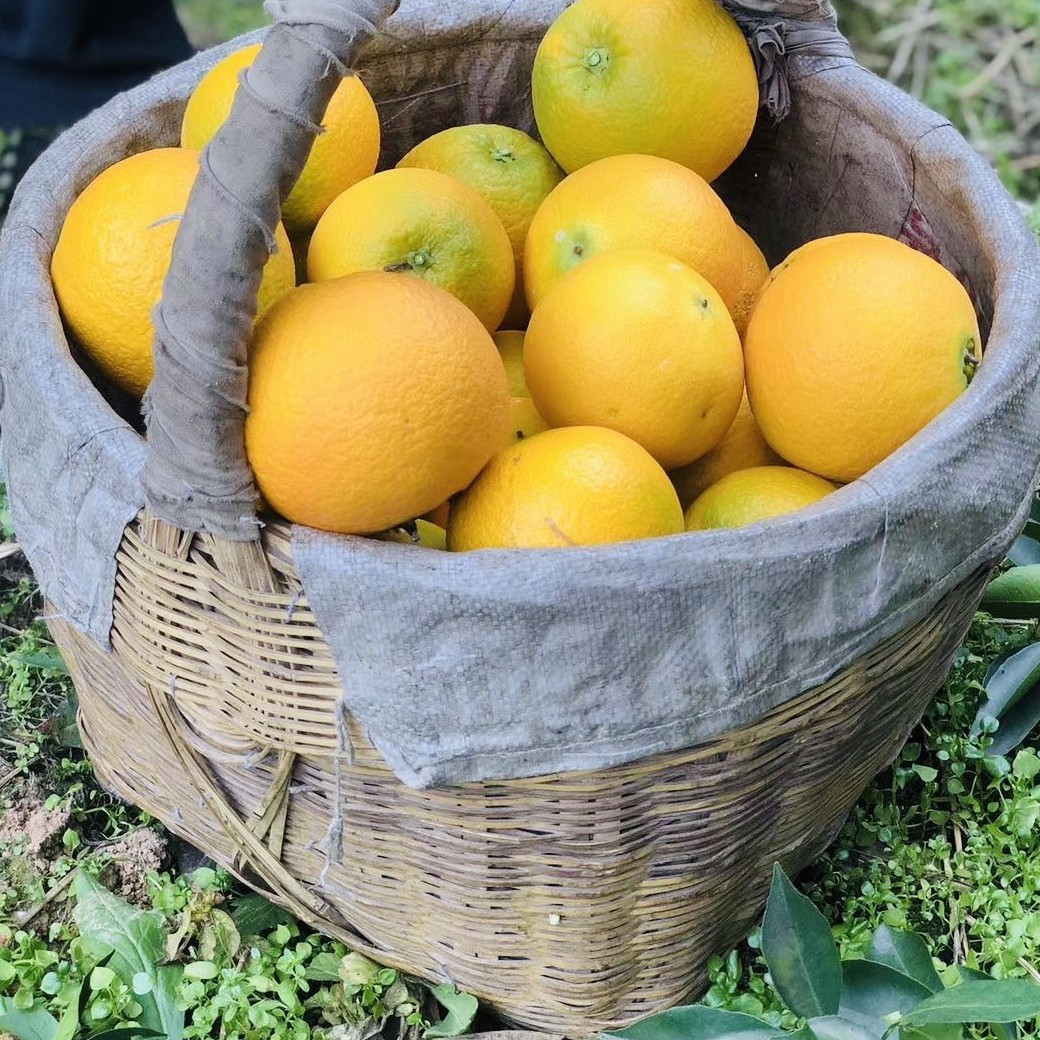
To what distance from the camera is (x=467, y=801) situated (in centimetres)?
82

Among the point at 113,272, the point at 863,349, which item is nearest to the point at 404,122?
the point at 113,272

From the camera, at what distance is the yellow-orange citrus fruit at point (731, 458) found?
102 cm

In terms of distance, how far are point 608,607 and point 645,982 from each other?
44 centimetres

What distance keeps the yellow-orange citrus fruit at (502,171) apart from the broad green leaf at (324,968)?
0.62m

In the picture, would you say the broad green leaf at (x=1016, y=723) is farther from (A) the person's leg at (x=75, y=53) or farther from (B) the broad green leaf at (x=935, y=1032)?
(A) the person's leg at (x=75, y=53)

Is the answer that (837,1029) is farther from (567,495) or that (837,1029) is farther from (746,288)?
(746,288)

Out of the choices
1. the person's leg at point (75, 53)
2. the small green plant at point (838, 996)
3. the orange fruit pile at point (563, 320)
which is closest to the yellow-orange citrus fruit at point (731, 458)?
the orange fruit pile at point (563, 320)

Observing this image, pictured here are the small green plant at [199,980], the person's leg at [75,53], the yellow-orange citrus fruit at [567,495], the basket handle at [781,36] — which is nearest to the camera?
the yellow-orange citrus fruit at [567,495]

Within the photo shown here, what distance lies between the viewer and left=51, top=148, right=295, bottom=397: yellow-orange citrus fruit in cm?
87

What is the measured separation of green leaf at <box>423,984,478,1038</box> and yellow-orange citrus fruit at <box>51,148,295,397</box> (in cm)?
57

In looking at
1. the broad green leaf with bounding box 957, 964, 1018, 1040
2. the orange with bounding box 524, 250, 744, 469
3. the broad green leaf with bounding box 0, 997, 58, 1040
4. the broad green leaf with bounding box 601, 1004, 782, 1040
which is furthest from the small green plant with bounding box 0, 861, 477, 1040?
the orange with bounding box 524, 250, 744, 469

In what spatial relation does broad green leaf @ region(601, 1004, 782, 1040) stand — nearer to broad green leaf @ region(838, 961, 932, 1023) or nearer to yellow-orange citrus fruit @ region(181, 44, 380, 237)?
broad green leaf @ region(838, 961, 932, 1023)

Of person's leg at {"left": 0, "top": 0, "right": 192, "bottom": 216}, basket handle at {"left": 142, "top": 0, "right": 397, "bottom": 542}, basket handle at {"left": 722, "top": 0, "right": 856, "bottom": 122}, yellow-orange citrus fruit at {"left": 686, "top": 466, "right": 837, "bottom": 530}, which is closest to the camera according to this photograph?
basket handle at {"left": 142, "top": 0, "right": 397, "bottom": 542}

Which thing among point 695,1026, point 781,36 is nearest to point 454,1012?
point 695,1026
